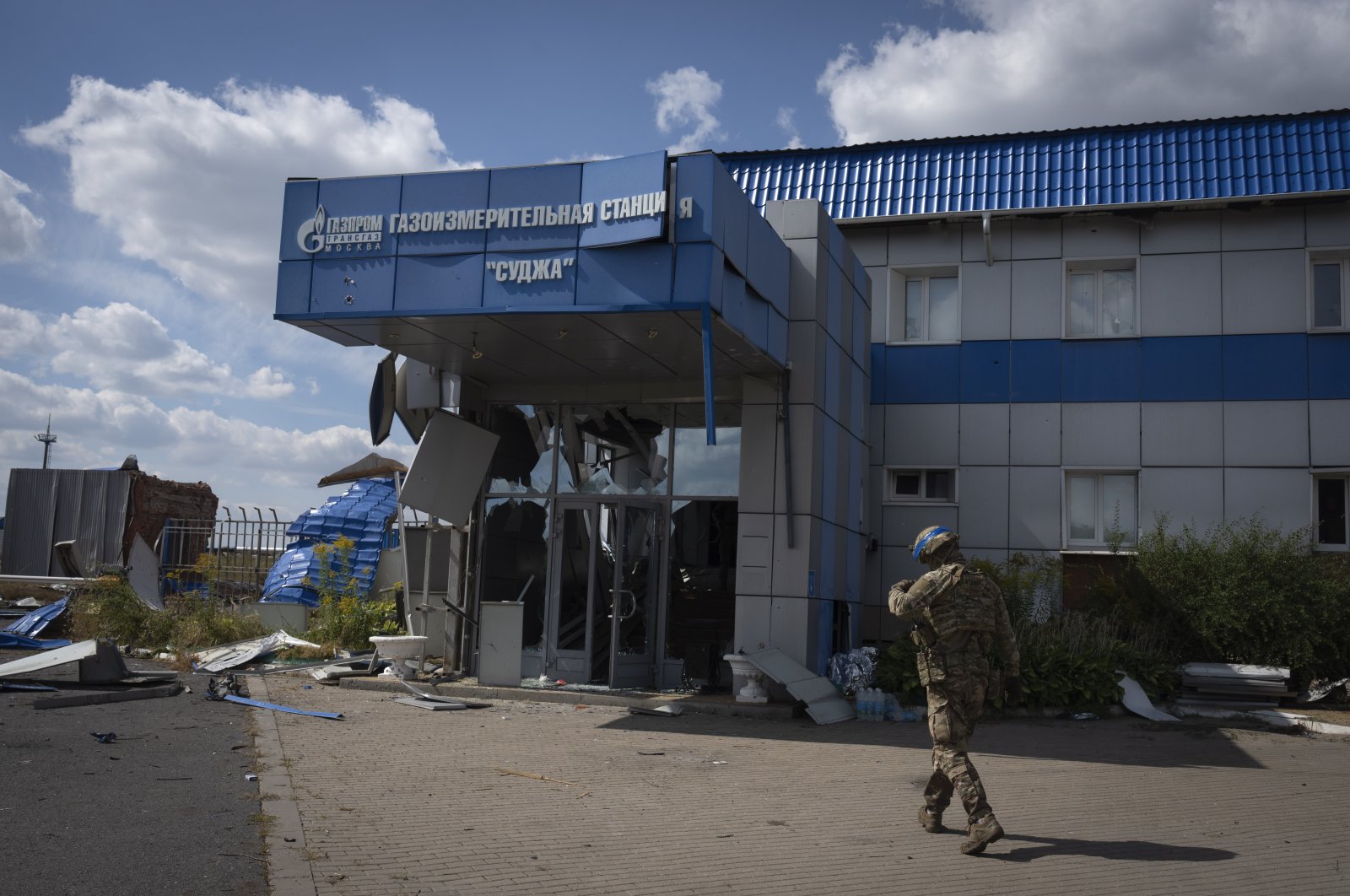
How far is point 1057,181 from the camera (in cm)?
1720

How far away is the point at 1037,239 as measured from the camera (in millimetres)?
17250

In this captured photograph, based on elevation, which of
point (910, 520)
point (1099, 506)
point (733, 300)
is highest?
point (733, 300)

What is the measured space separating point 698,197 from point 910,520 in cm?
793

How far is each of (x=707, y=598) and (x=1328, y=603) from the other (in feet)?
24.6

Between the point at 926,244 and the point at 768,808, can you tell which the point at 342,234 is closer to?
the point at 768,808

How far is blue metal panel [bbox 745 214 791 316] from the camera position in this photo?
12.4 meters

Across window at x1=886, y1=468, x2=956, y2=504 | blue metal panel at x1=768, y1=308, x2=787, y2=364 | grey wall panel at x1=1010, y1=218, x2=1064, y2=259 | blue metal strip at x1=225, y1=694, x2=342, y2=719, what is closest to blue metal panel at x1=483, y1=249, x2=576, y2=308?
blue metal panel at x1=768, y1=308, x2=787, y2=364

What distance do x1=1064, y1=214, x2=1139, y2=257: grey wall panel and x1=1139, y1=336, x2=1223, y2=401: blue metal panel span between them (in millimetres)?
1411

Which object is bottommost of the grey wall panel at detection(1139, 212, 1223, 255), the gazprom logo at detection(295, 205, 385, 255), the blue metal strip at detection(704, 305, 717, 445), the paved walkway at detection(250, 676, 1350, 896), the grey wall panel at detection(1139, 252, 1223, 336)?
the paved walkway at detection(250, 676, 1350, 896)

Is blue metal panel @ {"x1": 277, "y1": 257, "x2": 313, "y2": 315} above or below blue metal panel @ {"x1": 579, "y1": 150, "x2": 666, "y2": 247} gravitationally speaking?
below

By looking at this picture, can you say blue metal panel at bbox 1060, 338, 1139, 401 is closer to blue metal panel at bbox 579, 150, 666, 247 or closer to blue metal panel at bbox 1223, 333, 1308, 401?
blue metal panel at bbox 1223, 333, 1308, 401

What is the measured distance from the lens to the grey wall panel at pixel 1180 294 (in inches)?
647

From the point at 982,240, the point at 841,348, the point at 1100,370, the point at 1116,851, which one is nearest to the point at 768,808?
the point at 1116,851

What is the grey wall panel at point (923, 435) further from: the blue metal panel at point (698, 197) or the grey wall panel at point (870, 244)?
the blue metal panel at point (698, 197)
